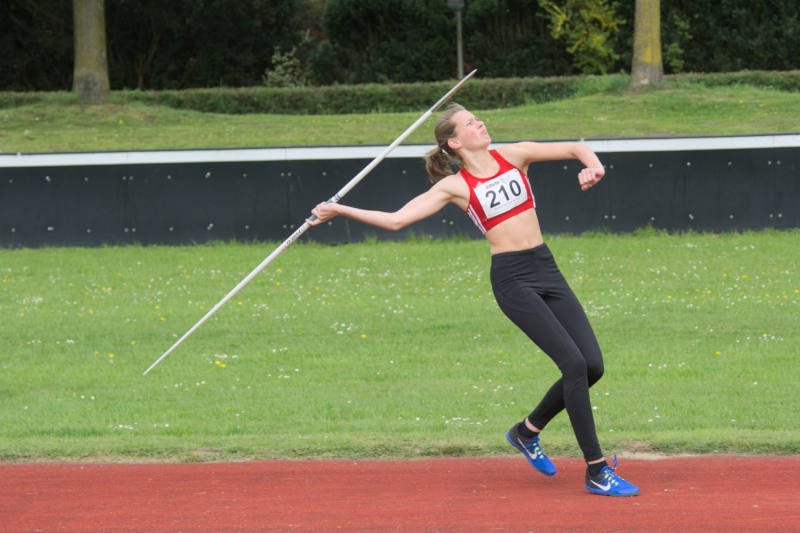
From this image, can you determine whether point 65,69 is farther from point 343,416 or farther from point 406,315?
point 343,416

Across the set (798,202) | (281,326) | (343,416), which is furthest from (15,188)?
(798,202)

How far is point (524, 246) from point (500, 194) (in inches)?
11.8

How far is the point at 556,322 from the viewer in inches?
221

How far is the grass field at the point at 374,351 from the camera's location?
730 cm

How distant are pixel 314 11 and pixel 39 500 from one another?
4074 centimetres

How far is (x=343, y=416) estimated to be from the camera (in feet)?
26.4

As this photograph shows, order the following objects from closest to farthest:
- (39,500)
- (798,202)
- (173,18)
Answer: (39,500)
(798,202)
(173,18)

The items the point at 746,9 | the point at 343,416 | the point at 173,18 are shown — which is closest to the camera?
the point at 343,416

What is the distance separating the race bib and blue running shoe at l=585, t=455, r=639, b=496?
4.71 ft

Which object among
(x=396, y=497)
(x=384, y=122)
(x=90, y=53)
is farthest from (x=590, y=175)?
(x=90, y=53)

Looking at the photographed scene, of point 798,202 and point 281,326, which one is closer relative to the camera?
point 281,326

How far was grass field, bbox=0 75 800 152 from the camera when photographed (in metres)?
22.7

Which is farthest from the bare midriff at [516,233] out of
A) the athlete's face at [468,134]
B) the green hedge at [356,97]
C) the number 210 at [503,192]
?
the green hedge at [356,97]

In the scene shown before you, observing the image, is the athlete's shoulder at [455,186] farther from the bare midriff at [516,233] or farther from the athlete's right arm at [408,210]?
the bare midriff at [516,233]
